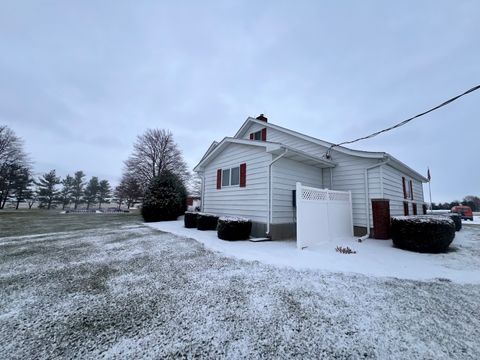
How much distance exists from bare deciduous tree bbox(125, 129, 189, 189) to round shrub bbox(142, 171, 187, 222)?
8697 mm

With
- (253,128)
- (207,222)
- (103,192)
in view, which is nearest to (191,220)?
(207,222)

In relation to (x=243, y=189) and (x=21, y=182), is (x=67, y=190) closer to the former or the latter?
(x=21, y=182)

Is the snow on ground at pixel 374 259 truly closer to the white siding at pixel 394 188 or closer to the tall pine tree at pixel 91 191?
the white siding at pixel 394 188

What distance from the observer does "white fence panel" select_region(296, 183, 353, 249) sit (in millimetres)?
5758

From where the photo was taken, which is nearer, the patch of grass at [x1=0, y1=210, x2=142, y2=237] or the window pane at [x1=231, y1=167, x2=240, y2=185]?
the patch of grass at [x1=0, y1=210, x2=142, y2=237]

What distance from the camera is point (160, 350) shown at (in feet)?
5.81

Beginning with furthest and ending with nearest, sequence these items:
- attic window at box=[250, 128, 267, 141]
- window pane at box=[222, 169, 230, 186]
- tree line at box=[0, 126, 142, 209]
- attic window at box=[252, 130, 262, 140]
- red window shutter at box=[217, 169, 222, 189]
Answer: tree line at box=[0, 126, 142, 209], attic window at box=[252, 130, 262, 140], attic window at box=[250, 128, 267, 141], red window shutter at box=[217, 169, 222, 189], window pane at box=[222, 169, 230, 186]

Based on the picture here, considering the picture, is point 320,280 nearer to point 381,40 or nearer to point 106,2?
point 381,40

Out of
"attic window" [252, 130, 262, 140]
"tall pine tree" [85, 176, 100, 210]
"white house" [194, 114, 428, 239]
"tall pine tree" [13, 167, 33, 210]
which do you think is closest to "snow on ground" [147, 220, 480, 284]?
"white house" [194, 114, 428, 239]

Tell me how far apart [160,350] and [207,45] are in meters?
14.6

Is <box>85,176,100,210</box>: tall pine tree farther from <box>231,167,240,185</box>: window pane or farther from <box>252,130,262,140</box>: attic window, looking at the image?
<box>231,167,240,185</box>: window pane

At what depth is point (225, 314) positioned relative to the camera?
2379mm

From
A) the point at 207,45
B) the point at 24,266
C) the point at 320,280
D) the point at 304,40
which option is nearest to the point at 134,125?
the point at 207,45

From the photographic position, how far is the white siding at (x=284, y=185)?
24.0ft
